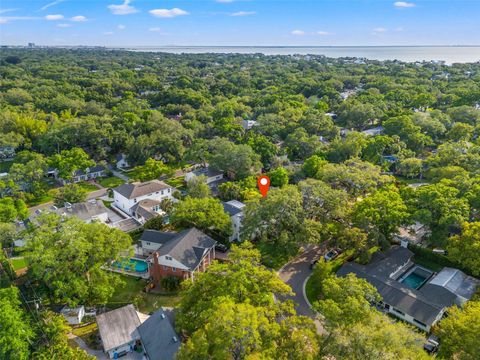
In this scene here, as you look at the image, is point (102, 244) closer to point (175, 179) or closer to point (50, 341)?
point (50, 341)

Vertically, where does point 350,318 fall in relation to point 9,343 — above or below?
above

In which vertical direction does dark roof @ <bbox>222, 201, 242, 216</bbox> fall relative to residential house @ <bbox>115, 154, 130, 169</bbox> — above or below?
above

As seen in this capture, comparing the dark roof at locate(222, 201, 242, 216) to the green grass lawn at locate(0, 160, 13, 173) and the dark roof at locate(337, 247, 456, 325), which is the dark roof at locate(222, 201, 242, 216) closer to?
the dark roof at locate(337, 247, 456, 325)

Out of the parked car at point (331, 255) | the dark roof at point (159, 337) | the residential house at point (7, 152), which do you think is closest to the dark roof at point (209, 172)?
the parked car at point (331, 255)

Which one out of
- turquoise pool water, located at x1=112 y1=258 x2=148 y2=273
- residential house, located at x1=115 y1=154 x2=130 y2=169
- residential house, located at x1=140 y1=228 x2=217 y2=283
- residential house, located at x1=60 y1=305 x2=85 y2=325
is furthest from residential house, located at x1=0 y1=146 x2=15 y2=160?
residential house, located at x1=60 y1=305 x2=85 y2=325

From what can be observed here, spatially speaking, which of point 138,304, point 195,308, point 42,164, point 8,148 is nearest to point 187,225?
point 138,304

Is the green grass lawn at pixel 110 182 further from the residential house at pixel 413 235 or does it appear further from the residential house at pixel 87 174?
the residential house at pixel 413 235

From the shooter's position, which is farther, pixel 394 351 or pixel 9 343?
pixel 9 343
